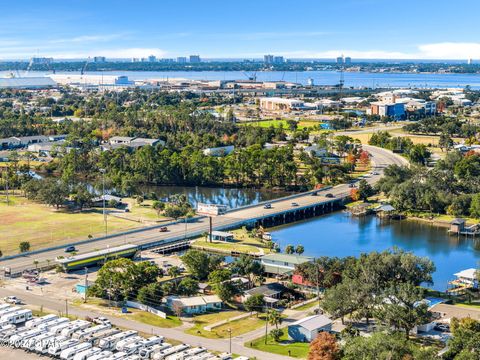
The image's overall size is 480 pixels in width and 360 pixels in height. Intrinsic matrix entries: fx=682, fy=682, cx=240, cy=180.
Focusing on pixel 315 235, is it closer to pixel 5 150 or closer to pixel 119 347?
pixel 119 347

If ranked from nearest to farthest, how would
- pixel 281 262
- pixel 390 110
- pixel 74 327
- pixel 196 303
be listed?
pixel 74 327, pixel 196 303, pixel 281 262, pixel 390 110

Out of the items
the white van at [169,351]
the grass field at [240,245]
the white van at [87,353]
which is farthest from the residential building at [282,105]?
the white van at [87,353]

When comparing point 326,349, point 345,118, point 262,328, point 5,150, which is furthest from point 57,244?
point 345,118

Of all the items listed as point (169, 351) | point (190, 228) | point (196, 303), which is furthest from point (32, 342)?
point (190, 228)

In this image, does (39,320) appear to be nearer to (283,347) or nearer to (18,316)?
(18,316)

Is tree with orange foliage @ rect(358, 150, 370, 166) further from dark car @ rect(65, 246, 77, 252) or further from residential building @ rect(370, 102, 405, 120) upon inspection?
residential building @ rect(370, 102, 405, 120)
